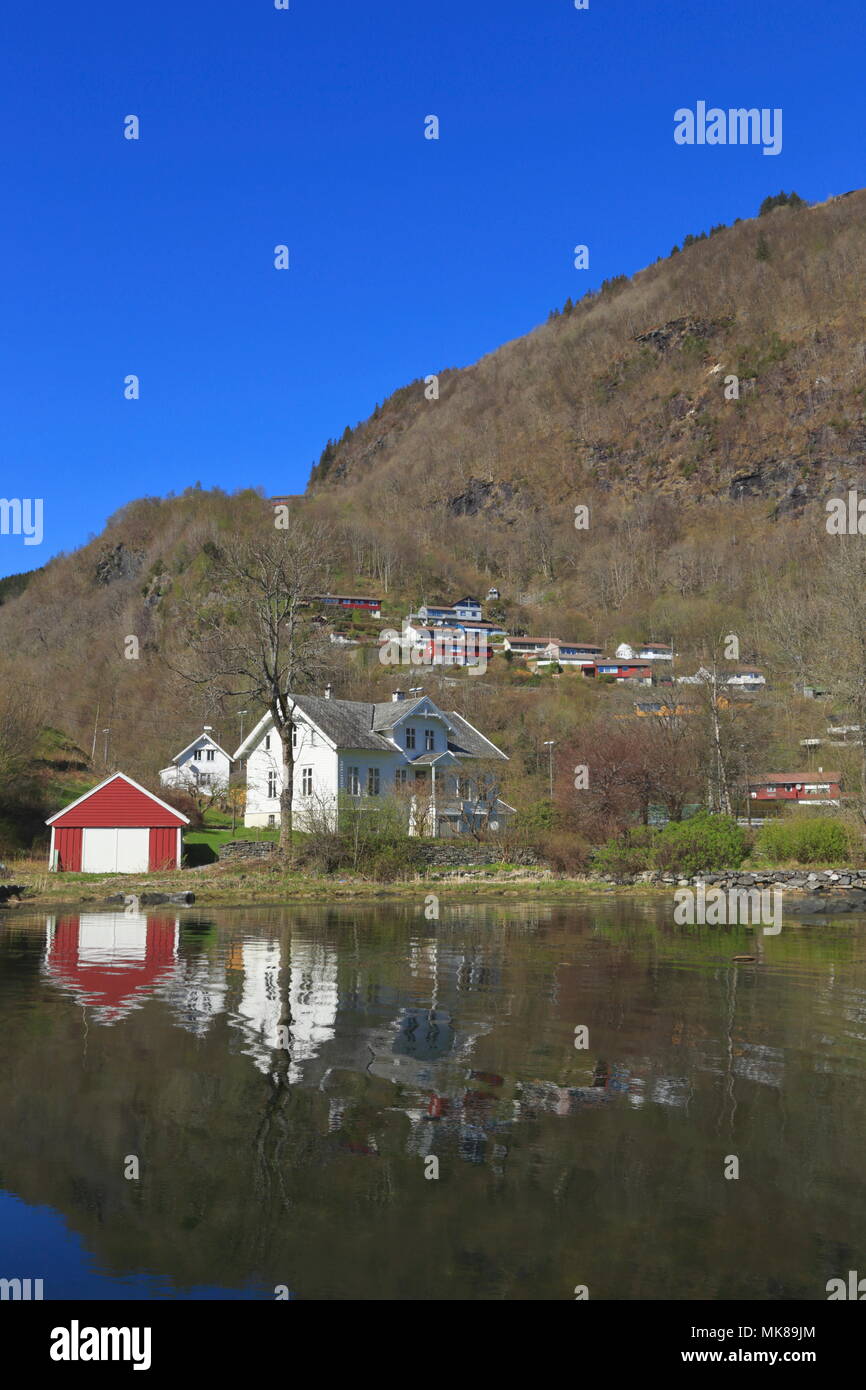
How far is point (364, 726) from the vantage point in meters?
57.9

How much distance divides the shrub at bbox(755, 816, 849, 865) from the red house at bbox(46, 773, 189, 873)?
22.2m

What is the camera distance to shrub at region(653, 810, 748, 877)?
37031 mm

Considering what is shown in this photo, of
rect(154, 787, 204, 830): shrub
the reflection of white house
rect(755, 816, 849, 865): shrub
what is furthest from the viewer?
rect(154, 787, 204, 830): shrub

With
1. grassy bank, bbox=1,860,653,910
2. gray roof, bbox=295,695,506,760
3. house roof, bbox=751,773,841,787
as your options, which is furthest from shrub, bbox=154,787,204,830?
house roof, bbox=751,773,841,787

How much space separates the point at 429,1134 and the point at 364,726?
164ft

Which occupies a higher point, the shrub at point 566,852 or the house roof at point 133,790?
the house roof at point 133,790

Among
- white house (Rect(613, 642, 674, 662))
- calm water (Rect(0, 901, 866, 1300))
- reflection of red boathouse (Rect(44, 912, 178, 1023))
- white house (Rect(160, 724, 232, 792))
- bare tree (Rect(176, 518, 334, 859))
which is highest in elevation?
white house (Rect(613, 642, 674, 662))

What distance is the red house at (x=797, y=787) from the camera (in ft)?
189

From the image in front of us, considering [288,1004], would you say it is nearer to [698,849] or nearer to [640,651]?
[698,849]

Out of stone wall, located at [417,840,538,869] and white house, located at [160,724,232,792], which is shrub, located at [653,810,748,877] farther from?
white house, located at [160,724,232,792]

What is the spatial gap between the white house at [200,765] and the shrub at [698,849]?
38.6m

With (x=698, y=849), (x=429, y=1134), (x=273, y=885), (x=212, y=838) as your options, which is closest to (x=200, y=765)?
(x=212, y=838)

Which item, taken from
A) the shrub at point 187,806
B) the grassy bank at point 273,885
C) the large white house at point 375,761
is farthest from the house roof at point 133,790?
the shrub at point 187,806

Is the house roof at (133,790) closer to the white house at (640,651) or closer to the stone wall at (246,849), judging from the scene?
the stone wall at (246,849)
